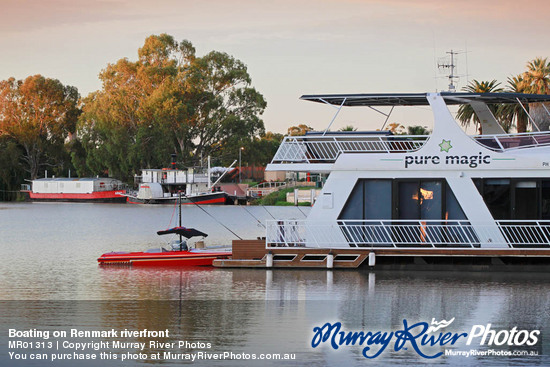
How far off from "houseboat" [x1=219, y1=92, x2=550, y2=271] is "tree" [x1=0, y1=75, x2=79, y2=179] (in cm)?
9114

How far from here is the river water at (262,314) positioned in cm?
1493

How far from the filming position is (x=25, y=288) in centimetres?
2353

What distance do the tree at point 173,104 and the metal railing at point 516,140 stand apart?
222ft

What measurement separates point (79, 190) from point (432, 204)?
81498 mm

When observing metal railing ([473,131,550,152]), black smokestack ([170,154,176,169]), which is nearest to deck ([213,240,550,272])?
metal railing ([473,131,550,152])

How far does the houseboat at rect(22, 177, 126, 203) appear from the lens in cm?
9762

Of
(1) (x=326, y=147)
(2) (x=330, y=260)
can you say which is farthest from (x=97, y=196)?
(2) (x=330, y=260)

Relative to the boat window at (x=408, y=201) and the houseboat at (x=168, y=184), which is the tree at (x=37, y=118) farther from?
the boat window at (x=408, y=201)

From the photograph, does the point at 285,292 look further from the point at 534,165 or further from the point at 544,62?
the point at 544,62

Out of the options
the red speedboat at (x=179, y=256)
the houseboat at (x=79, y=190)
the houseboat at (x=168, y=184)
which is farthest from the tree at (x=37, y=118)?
the red speedboat at (x=179, y=256)

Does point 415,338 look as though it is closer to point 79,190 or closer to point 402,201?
point 402,201

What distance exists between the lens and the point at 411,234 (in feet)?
75.9

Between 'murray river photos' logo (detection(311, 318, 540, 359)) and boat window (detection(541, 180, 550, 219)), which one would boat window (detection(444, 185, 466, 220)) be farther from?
A: 'murray river photos' logo (detection(311, 318, 540, 359))

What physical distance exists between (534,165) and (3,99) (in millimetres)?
97858
